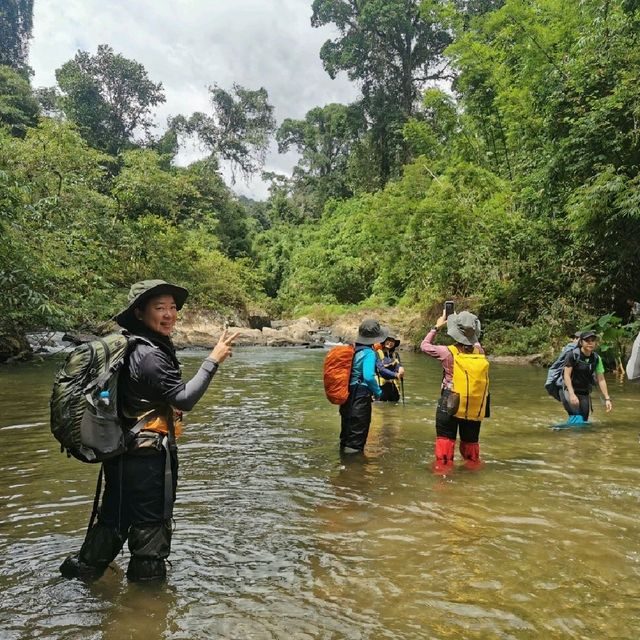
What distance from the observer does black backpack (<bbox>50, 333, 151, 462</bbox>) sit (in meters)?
3.14

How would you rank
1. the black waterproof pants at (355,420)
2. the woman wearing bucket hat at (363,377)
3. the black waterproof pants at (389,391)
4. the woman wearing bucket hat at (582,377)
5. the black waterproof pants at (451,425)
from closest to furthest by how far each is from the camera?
the black waterproof pants at (451,425)
the woman wearing bucket hat at (363,377)
the black waterproof pants at (355,420)
the woman wearing bucket hat at (582,377)
the black waterproof pants at (389,391)

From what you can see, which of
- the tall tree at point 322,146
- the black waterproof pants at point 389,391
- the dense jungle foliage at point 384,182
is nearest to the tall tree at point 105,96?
the dense jungle foliage at point 384,182

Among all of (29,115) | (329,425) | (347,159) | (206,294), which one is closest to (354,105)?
(347,159)

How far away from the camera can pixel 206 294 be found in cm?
2964

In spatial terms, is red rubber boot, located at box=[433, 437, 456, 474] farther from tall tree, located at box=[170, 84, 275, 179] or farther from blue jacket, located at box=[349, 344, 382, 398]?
tall tree, located at box=[170, 84, 275, 179]

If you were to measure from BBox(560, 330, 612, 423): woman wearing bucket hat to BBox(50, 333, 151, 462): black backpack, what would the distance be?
275 inches

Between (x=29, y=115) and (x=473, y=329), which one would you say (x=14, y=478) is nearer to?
(x=473, y=329)

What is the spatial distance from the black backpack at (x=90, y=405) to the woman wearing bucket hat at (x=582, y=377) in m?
6.99

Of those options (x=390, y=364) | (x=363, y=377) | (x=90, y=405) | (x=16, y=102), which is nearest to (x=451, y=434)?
(x=363, y=377)

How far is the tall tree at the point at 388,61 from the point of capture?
4834cm

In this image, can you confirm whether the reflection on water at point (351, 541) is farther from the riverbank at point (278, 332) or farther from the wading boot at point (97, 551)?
the riverbank at point (278, 332)

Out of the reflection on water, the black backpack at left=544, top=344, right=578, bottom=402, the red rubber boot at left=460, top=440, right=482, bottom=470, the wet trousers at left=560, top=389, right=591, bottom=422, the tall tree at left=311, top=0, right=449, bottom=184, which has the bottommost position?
the reflection on water

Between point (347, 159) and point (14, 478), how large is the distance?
5397cm

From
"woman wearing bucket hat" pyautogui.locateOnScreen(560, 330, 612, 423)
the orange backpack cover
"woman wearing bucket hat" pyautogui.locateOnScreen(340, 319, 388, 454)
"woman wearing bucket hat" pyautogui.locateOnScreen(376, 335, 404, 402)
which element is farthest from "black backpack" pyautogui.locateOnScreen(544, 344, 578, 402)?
the orange backpack cover
